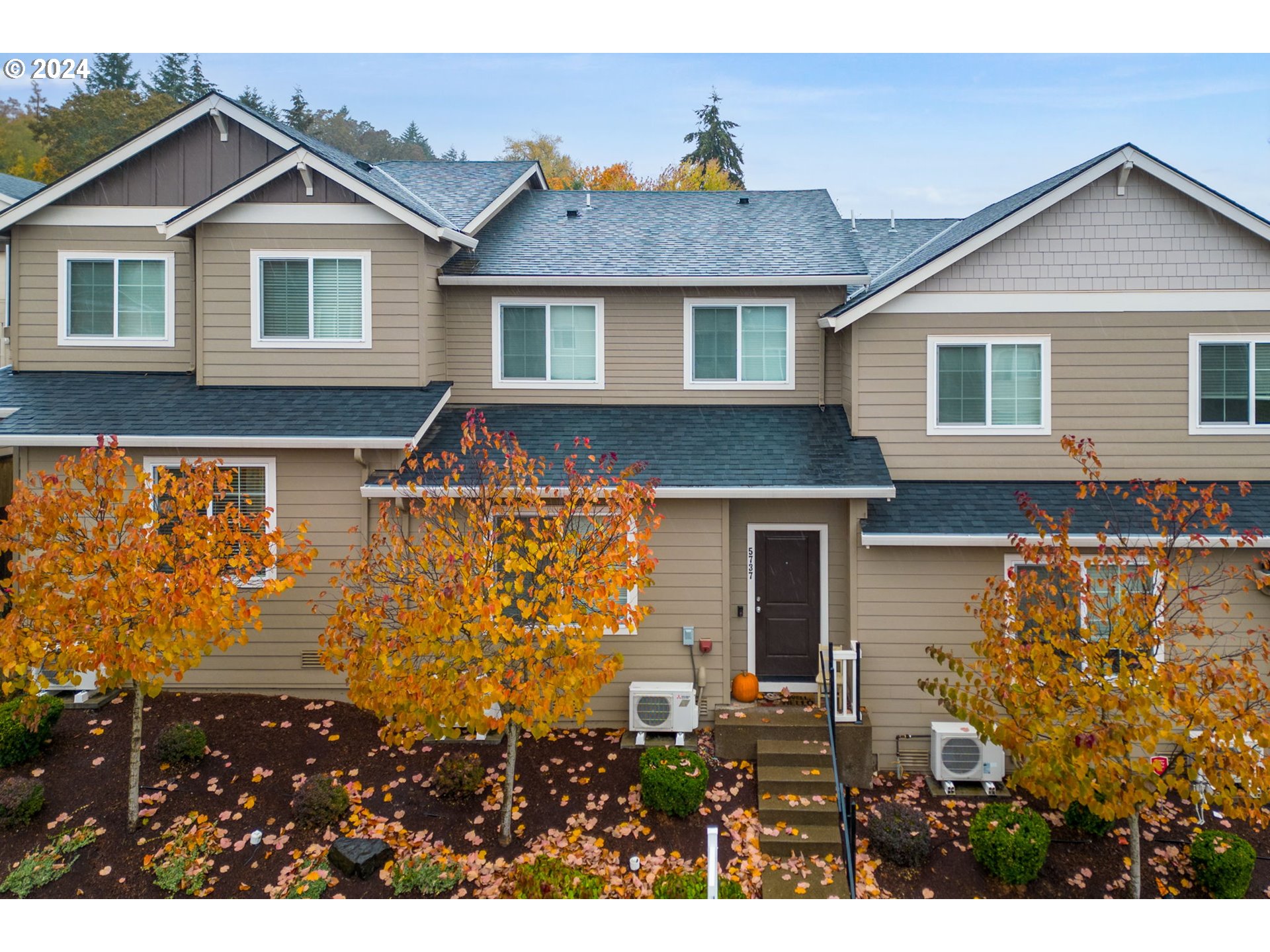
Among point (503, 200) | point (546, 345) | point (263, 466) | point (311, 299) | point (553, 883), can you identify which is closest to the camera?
point (553, 883)

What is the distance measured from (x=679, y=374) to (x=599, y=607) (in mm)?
5225

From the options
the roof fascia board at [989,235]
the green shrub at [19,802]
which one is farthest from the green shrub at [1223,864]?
the green shrub at [19,802]

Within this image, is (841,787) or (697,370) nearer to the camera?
(841,787)

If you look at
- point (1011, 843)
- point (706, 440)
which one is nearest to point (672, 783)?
point (1011, 843)

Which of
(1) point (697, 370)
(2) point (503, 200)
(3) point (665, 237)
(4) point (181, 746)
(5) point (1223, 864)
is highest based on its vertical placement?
(2) point (503, 200)

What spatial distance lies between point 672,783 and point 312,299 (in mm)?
8114

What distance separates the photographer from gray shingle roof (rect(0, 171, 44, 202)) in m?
17.5

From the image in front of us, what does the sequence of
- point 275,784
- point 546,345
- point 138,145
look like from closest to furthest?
point 275,784
point 138,145
point 546,345

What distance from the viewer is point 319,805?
29.7 ft

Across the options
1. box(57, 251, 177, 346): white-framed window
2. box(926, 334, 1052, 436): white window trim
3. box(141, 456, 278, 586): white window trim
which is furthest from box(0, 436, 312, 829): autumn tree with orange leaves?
box(926, 334, 1052, 436): white window trim

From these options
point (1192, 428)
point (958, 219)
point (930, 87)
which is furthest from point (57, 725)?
point (930, 87)

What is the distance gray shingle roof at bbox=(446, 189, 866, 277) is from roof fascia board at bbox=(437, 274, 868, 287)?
8 cm

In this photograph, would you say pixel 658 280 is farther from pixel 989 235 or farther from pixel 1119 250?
pixel 1119 250

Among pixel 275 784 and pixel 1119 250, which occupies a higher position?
pixel 1119 250
